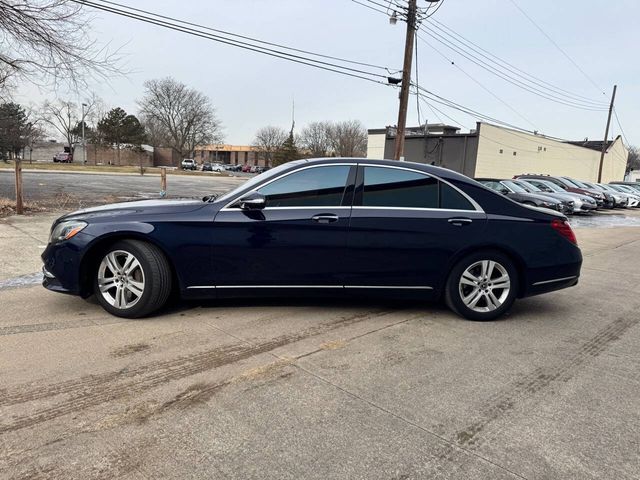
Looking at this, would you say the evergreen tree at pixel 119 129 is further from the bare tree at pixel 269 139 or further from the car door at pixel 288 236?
the car door at pixel 288 236

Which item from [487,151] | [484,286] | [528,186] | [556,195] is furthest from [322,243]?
[487,151]

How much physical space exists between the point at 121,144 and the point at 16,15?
7480 cm

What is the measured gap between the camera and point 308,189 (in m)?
4.59

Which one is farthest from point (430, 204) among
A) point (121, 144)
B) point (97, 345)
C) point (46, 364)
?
point (121, 144)

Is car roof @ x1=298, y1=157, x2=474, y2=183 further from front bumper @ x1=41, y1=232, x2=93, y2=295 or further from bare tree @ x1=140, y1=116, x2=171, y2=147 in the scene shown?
bare tree @ x1=140, y1=116, x2=171, y2=147

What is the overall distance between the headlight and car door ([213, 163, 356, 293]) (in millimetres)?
1292

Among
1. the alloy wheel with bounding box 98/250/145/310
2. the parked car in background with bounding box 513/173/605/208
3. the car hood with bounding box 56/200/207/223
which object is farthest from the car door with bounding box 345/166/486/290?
the parked car in background with bounding box 513/173/605/208

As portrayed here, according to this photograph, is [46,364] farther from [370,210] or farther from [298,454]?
[370,210]

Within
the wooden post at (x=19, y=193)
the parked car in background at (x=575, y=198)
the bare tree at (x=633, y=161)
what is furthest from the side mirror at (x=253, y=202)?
the bare tree at (x=633, y=161)

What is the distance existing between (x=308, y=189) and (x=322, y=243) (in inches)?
22.0

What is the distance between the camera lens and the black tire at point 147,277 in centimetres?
434

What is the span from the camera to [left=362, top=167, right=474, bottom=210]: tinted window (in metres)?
4.63

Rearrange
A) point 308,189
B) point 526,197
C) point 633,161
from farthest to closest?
point 633,161 → point 526,197 → point 308,189

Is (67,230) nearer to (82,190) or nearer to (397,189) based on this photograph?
(397,189)
